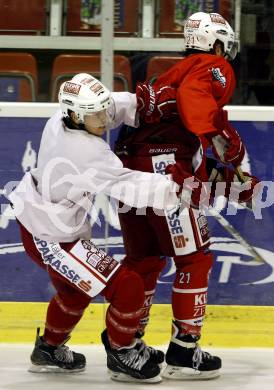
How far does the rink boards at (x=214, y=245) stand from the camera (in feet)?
15.9

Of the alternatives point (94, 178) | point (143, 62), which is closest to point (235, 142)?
point (94, 178)

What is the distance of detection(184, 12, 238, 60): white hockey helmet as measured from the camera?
4.20m

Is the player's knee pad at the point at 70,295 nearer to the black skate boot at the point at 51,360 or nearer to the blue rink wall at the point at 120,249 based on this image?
the black skate boot at the point at 51,360

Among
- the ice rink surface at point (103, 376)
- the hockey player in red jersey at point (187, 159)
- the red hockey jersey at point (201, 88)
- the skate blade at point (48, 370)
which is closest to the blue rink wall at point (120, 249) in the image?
the ice rink surface at point (103, 376)

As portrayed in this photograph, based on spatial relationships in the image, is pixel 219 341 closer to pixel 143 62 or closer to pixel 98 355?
pixel 98 355

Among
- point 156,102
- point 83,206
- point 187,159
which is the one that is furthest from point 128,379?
point 156,102

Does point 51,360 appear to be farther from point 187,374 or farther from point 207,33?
point 207,33

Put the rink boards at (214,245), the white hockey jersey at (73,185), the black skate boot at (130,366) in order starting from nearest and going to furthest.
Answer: the white hockey jersey at (73,185)
the black skate boot at (130,366)
the rink boards at (214,245)

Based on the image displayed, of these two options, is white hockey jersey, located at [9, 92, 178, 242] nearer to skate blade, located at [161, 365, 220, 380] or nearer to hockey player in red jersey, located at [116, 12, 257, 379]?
hockey player in red jersey, located at [116, 12, 257, 379]

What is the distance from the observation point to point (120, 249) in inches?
192

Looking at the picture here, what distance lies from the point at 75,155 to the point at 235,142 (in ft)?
2.01

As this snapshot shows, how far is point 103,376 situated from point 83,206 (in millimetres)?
662

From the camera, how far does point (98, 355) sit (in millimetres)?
4555

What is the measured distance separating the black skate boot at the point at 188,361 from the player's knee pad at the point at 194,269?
17 centimetres
